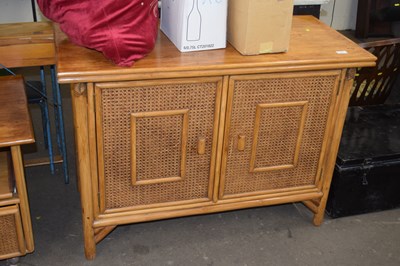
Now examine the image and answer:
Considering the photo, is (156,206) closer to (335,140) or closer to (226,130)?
(226,130)

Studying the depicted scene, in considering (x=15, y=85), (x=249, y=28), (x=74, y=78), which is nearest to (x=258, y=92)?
(x=249, y=28)

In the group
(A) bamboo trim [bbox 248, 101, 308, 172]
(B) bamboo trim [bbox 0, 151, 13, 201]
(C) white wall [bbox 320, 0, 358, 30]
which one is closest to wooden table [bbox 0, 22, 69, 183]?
(B) bamboo trim [bbox 0, 151, 13, 201]

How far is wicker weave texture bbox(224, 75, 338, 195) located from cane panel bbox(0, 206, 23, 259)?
0.81 m

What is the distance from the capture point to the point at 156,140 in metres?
1.83

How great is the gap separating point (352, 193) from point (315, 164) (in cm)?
28

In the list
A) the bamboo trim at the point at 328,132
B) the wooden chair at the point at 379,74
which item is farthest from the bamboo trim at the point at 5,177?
the wooden chair at the point at 379,74

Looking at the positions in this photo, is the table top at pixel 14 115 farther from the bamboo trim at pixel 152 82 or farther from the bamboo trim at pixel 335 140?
the bamboo trim at pixel 335 140

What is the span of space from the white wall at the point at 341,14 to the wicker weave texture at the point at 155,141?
3.07m

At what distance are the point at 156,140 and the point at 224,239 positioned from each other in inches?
23.8

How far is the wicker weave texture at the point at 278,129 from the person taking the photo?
1860mm

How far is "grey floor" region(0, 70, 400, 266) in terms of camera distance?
2.05 metres

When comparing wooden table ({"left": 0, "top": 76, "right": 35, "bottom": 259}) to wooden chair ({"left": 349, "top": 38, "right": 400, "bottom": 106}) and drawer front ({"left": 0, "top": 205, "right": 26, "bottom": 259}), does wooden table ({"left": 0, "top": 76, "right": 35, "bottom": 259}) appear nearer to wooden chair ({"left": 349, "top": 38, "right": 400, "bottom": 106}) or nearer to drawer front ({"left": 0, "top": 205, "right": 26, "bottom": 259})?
drawer front ({"left": 0, "top": 205, "right": 26, "bottom": 259})

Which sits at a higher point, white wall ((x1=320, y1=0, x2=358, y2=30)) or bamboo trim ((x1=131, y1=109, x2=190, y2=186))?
bamboo trim ((x1=131, y1=109, x2=190, y2=186))

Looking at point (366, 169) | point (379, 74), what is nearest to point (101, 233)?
point (366, 169)
